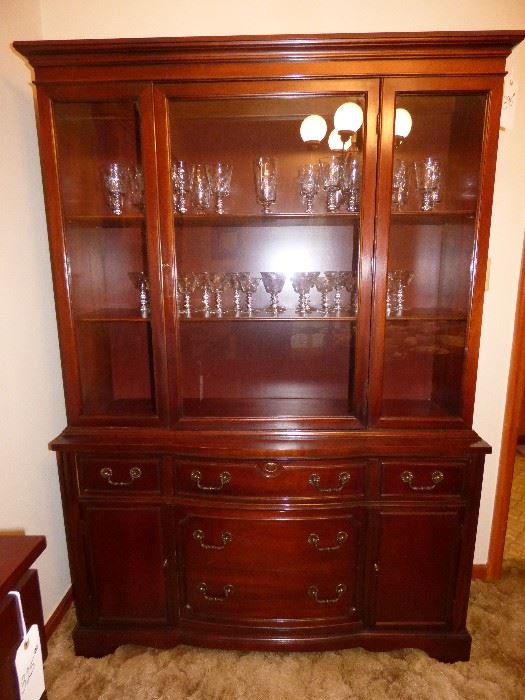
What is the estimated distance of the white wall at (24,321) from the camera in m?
1.48

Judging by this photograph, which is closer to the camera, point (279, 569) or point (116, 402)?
point (279, 569)

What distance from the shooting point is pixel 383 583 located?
1.56 metres

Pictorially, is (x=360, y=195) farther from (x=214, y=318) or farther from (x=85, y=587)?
(x=85, y=587)

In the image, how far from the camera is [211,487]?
4.94ft

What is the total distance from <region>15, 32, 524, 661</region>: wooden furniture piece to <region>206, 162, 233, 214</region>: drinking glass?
0.03m

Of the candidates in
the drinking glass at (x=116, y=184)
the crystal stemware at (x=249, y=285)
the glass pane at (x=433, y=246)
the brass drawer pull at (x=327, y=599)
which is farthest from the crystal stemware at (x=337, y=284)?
the brass drawer pull at (x=327, y=599)

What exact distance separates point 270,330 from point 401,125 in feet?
2.83

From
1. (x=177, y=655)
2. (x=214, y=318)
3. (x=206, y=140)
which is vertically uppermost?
(x=206, y=140)

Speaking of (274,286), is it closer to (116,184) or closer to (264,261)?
(264,261)

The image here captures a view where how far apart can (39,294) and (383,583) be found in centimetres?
174

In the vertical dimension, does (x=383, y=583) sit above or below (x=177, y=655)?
above

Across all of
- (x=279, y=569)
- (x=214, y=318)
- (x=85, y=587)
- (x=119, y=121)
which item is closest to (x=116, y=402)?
(x=214, y=318)

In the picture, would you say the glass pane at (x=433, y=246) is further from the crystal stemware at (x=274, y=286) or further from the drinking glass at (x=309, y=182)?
the crystal stemware at (x=274, y=286)

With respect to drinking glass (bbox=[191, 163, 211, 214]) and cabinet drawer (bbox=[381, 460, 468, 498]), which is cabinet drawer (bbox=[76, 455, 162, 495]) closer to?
cabinet drawer (bbox=[381, 460, 468, 498])
